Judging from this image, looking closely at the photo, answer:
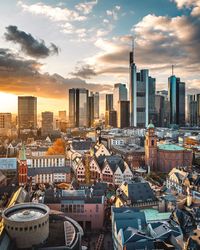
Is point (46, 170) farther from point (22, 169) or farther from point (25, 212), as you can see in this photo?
point (25, 212)

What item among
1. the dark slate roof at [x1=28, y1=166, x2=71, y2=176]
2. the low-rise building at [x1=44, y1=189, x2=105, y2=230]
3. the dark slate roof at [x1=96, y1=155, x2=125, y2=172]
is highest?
the dark slate roof at [x1=96, y1=155, x2=125, y2=172]

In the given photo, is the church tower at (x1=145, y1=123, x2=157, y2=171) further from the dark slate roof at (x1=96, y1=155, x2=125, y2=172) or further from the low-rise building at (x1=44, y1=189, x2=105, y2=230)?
the low-rise building at (x1=44, y1=189, x2=105, y2=230)

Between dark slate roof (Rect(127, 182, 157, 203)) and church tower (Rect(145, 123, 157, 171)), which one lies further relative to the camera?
church tower (Rect(145, 123, 157, 171))

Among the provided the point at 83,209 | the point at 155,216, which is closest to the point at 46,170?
the point at 83,209

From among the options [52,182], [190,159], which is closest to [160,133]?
[190,159]

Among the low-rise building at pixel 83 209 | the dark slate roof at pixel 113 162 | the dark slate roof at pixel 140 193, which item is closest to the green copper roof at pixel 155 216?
the dark slate roof at pixel 140 193

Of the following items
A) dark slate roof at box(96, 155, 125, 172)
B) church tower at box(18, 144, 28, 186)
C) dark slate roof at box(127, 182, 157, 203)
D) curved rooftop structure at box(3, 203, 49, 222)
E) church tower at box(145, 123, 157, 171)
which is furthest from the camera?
church tower at box(145, 123, 157, 171)

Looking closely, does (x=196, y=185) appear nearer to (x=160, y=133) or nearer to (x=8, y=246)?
(x=8, y=246)

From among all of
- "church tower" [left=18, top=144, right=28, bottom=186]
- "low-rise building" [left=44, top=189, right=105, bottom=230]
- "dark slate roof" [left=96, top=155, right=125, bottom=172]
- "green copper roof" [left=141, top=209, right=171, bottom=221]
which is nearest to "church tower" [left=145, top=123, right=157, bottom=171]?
"dark slate roof" [left=96, top=155, right=125, bottom=172]
